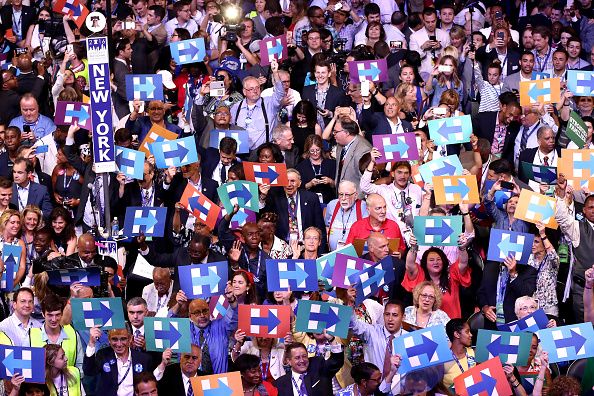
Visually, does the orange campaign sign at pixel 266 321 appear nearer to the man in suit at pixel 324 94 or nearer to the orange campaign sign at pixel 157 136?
the orange campaign sign at pixel 157 136

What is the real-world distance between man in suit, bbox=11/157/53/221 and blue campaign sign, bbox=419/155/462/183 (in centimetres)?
381

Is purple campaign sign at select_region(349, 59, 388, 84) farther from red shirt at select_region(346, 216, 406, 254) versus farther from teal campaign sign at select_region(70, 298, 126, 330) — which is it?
teal campaign sign at select_region(70, 298, 126, 330)

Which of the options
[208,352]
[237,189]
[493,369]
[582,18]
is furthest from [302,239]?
[582,18]

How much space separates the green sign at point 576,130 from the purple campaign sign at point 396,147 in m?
1.67

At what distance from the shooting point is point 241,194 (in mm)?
17109

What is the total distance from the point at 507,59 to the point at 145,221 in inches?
221

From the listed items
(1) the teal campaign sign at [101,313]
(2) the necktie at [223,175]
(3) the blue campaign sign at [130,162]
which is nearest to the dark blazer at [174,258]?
(3) the blue campaign sign at [130,162]

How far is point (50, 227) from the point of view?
56.1 ft

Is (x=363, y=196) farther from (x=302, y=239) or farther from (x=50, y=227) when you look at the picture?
(x=50, y=227)

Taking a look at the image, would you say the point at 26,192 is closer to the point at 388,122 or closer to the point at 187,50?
the point at 187,50

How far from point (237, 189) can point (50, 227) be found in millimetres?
1848

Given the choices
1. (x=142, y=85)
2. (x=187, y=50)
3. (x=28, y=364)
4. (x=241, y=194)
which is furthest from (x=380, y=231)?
(x=187, y=50)

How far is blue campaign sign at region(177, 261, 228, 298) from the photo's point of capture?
614 inches

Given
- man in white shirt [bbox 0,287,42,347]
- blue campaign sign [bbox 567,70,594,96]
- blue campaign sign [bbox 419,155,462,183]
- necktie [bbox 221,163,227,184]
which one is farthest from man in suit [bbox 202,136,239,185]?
blue campaign sign [bbox 567,70,594,96]
